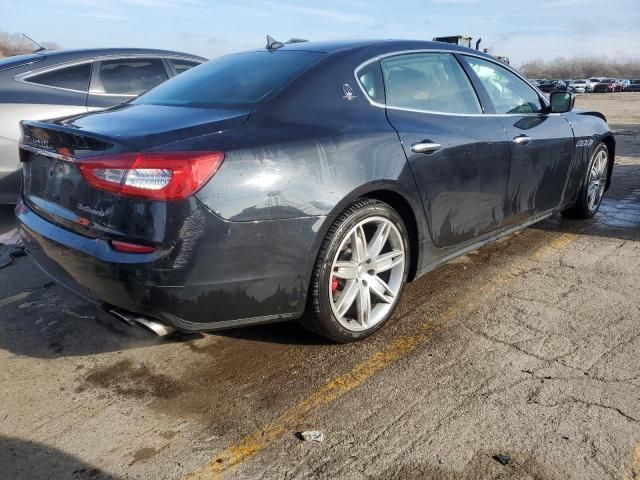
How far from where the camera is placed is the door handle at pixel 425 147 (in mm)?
3104

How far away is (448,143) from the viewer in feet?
10.9

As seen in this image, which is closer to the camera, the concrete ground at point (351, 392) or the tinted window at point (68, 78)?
the concrete ground at point (351, 392)

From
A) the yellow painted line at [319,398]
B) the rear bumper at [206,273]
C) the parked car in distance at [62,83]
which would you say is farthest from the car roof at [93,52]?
the yellow painted line at [319,398]

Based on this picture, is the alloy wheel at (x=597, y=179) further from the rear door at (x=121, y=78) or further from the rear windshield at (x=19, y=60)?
the rear windshield at (x=19, y=60)

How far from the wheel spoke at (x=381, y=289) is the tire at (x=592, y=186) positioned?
2.70m

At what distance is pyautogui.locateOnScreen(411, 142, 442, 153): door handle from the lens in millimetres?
3104

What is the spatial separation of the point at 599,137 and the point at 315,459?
4217 millimetres

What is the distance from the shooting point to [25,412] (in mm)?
2510

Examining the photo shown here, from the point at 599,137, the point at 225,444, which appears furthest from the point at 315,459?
the point at 599,137

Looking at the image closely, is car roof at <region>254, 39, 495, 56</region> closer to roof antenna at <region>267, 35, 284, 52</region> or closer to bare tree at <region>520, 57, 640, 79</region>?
roof antenna at <region>267, 35, 284, 52</region>

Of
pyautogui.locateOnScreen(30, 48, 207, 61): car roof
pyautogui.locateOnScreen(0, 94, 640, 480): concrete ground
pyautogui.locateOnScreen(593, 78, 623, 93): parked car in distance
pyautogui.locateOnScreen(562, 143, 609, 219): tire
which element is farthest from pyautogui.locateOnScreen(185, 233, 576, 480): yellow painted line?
pyautogui.locateOnScreen(593, 78, 623, 93): parked car in distance

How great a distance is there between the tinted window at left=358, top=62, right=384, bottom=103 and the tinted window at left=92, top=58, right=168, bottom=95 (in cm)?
336

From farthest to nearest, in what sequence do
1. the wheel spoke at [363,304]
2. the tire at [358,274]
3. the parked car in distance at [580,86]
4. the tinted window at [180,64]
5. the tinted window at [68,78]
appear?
the parked car in distance at [580,86], the tinted window at [180,64], the tinted window at [68,78], the wheel spoke at [363,304], the tire at [358,274]

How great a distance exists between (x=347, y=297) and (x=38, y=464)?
5.11 ft
